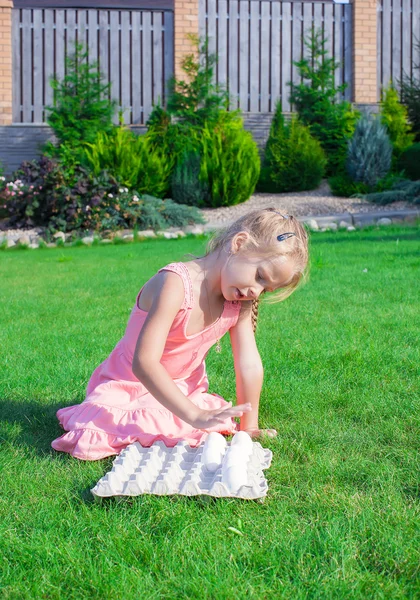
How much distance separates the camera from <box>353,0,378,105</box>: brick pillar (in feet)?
49.7

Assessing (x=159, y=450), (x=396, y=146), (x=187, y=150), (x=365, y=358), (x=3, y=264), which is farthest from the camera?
(x=396, y=146)

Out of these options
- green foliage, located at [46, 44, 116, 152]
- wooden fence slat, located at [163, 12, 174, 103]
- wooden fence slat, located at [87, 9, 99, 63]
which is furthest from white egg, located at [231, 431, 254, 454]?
wooden fence slat, located at [87, 9, 99, 63]

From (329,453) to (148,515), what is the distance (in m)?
0.71

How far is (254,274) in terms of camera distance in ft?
7.54

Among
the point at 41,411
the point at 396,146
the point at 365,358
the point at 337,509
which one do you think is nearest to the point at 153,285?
the point at 41,411

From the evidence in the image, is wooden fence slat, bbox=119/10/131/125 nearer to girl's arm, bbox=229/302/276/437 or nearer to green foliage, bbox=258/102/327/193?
green foliage, bbox=258/102/327/193

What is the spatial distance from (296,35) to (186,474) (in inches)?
583

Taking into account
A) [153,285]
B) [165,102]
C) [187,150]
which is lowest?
[153,285]

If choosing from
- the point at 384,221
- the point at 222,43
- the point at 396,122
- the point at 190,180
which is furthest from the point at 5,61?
the point at 384,221

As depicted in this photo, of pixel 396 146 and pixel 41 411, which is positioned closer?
pixel 41 411

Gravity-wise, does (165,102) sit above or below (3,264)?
above

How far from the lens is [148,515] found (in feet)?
6.25

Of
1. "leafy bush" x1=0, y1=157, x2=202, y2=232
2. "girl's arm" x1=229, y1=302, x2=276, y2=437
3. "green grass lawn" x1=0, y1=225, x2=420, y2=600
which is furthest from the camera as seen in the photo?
"leafy bush" x1=0, y1=157, x2=202, y2=232

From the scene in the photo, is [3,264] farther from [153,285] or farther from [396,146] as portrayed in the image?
[396,146]
